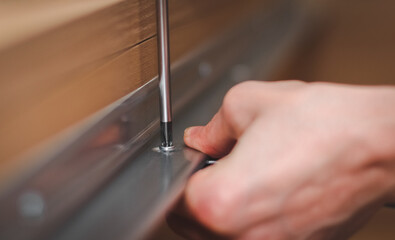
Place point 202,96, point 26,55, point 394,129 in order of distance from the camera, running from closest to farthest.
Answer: point 26,55 → point 394,129 → point 202,96

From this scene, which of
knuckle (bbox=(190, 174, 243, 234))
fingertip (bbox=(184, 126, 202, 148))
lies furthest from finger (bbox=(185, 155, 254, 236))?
fingertip (bbox=(184, 126, 202, 148))

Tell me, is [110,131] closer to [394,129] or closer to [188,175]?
[188,175]

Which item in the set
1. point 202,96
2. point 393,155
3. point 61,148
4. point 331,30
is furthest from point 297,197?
A: point 331,30

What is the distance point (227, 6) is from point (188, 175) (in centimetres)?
63

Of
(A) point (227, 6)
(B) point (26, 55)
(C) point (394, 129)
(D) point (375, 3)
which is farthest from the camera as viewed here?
(D) point (375, 3)

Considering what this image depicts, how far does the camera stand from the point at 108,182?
46 centimetres

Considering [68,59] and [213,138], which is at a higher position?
[68,59]

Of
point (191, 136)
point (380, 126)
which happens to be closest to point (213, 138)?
point (191, 136)

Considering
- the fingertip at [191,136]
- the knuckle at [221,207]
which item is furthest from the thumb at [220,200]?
the fingertip at [191,136]

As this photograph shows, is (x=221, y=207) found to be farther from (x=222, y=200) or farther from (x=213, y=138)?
(x=213, y=138)

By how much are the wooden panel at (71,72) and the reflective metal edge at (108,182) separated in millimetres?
20

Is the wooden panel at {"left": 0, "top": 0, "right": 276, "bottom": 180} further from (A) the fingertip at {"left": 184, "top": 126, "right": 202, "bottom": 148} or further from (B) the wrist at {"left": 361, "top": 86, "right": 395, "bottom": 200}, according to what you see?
(B) the wrist at {"left": 361, "top": 86, "right": 395, "bottom": 200}

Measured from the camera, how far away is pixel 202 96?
2.60ft

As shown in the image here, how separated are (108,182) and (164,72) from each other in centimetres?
13
